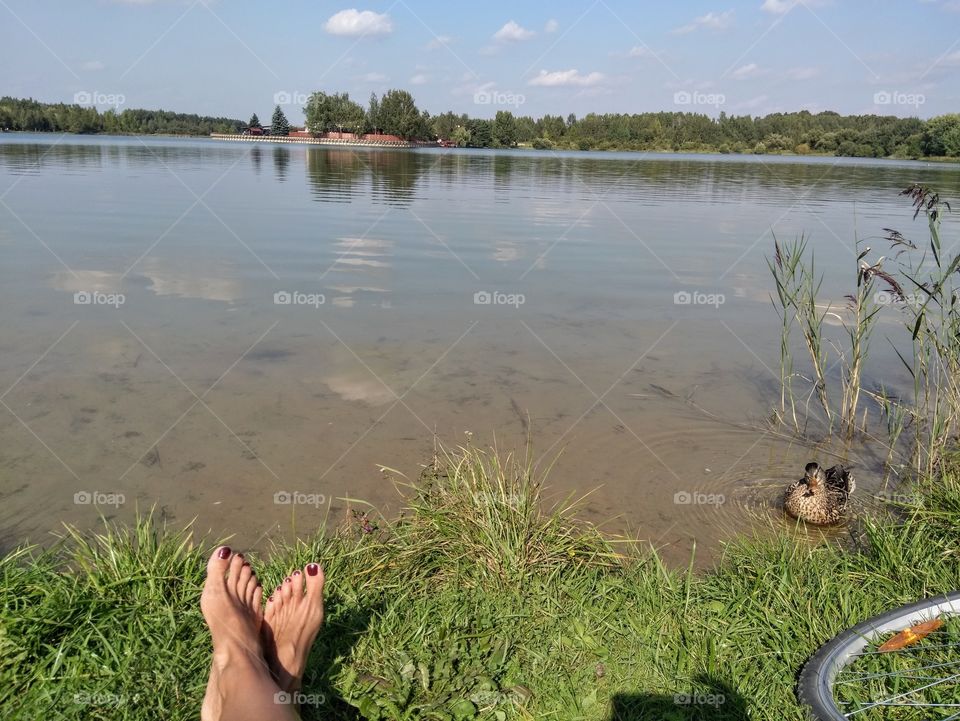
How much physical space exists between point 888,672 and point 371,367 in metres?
4.88

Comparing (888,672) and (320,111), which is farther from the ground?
(320,111)

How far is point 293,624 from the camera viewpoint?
2.76 metres

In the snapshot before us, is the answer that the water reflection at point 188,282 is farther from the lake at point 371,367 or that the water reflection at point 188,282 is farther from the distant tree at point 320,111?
the distant tree at point 320,111

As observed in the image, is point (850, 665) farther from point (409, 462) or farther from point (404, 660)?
point (409, 462)

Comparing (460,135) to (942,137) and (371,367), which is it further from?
(371,367)

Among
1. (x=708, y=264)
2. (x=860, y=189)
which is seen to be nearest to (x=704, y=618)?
(x=708, y=264)

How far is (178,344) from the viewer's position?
718cm

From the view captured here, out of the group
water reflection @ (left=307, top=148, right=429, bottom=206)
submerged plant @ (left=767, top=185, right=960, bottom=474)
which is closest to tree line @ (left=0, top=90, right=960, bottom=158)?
water reflection @ (left=307, top=148, right=429, bottom=206)

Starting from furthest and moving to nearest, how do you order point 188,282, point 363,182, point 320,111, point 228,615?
point 320,111 → point 363,182 → point 188,282 → point 228,615

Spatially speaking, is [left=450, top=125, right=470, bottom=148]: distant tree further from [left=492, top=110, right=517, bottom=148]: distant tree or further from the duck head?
the duck head

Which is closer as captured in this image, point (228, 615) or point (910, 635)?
point (228, 615)

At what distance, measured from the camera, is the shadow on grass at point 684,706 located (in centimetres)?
269

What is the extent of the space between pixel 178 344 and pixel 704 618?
561 cm

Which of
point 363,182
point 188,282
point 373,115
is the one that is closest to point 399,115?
point 373,115
